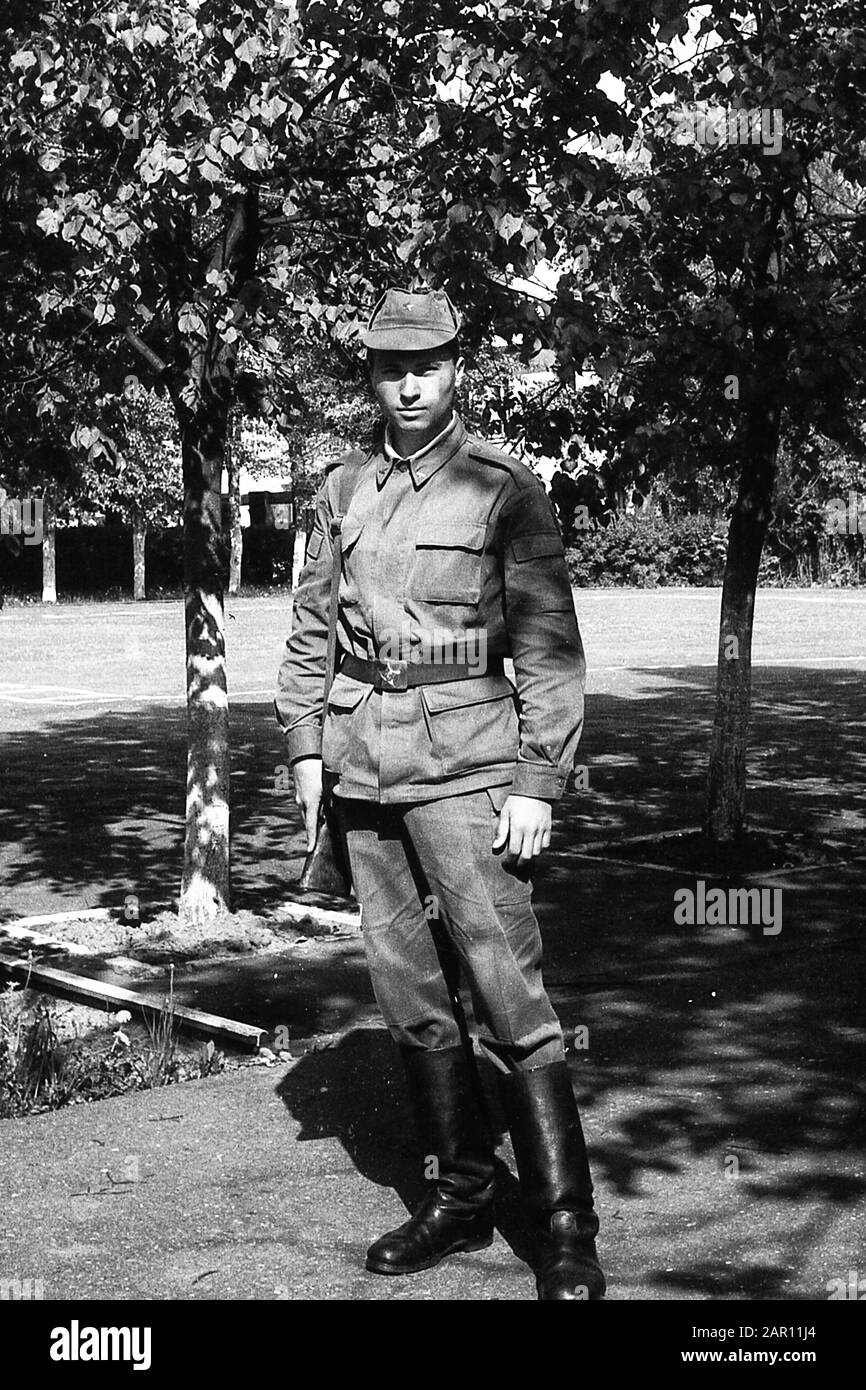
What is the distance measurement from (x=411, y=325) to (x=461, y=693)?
895 mm

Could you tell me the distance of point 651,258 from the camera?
9641 millimetres

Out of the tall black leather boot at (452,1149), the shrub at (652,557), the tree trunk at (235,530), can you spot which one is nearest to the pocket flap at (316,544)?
the tall black leather boot at (452,1149)

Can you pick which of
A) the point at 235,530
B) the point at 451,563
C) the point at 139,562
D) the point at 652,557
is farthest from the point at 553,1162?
the point at 652,557

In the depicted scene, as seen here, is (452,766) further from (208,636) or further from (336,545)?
(208,636)

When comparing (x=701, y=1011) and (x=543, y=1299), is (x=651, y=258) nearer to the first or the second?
(x=701, y=1011)

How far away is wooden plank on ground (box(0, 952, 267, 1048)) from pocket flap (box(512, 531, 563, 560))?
2758 mm

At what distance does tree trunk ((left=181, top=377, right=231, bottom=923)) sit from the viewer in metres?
8.68

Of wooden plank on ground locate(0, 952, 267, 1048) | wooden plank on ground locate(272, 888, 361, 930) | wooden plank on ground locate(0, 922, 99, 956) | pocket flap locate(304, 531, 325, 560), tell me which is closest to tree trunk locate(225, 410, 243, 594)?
wooden plank on ground locate(272, 888, 361, 930)

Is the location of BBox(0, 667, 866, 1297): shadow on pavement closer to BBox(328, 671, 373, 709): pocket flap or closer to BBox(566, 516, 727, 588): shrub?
BBox(328, 671, 373, 709): pocket flap

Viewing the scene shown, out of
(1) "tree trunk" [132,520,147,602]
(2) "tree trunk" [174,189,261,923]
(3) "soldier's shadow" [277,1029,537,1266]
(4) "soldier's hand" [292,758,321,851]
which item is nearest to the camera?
(4) "soldier's hand" [292,758,321,851]

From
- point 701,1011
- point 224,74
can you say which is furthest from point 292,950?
point 224,74

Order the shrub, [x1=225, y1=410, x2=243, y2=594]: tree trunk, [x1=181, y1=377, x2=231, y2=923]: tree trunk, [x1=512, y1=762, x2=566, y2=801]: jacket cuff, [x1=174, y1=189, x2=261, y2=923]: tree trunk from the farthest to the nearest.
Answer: the shrub, [x1=225, y1=410, x2=243, y2=594]: tree trunk, [x1=181, y1=377, x2=231, y2=923]: tree trunk, [x1=174, y1=189, x2=261, y2=923]: tree trunk, [x1=512, y1=762, x2=566, y2=801]: jacket cuff

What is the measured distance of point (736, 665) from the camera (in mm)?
10734
